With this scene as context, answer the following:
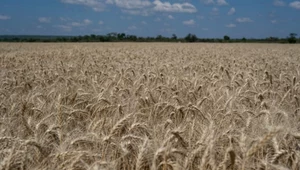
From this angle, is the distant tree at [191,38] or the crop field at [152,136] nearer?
the crop field at [152,136]

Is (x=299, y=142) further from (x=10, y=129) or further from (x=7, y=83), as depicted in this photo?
(x=7, y=83)

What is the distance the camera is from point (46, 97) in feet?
13.9

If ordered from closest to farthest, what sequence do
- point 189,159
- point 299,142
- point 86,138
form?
point 189,159
point 86,138
point 299,142

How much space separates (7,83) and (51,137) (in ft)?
10.7

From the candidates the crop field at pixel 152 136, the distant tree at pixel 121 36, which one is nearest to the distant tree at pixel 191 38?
the distant tree at pixel 121 36

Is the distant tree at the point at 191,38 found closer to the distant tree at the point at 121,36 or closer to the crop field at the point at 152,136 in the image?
the distant tree at the point at 121,36

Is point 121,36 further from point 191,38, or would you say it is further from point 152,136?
point 152,136

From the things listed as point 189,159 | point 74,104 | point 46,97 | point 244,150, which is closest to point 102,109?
point 74,104

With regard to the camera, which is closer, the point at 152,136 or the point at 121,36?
the point at 152,136

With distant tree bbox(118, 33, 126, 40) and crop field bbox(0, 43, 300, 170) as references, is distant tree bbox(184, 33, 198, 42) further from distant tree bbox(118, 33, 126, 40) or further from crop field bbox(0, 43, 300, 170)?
crop field bbox(0, 43, 300, 170)

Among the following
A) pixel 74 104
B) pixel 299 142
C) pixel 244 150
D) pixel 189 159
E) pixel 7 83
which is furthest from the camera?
pixel 7 83

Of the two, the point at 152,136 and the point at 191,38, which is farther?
the point at 191,38

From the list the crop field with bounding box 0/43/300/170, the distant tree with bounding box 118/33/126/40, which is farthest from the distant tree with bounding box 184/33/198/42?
the crop field with bounding box 0/43/300/170

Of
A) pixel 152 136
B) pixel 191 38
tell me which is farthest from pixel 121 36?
pixel 152 136
